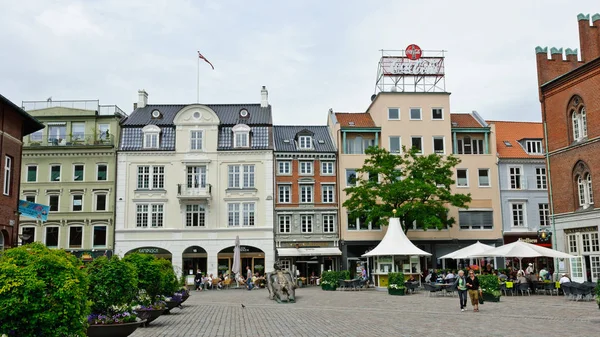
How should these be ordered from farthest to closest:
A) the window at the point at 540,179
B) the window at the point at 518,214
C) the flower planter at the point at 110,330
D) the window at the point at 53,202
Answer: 1. the window at the point at 540,179
2. the window at the point at 518,214
3. the window at the point at 53,202
4. the flower planter at the point at 110,330

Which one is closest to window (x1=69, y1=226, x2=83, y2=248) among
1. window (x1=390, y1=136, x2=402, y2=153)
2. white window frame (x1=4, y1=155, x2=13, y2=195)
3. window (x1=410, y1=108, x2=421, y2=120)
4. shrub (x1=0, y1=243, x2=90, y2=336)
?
white window frame (x1=4, y1=155, x2=13, y2=195)

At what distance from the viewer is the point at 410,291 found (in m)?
35.2

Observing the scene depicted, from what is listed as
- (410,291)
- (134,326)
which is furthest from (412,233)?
(134,326)

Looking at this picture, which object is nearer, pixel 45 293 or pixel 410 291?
pixel 45 293

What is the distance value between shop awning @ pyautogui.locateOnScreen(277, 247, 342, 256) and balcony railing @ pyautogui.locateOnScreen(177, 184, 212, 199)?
710 cm

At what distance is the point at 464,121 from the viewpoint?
5231 centimetres

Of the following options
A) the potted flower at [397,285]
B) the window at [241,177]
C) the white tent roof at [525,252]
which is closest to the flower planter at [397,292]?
the potted flower at [397,285]

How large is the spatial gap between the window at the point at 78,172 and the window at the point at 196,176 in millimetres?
8410

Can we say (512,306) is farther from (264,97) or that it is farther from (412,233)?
(264,97)

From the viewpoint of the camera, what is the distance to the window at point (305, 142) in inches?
1969

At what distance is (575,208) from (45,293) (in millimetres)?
30355

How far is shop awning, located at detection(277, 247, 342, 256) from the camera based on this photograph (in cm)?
4647

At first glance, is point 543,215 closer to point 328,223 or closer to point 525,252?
point 328,223

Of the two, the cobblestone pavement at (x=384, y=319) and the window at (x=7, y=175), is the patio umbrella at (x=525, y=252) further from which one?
the window at (x=7, y=175)
